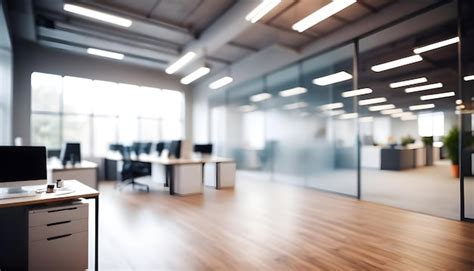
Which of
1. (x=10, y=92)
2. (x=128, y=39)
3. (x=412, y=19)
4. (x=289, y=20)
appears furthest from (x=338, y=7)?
(x=10, y=92)

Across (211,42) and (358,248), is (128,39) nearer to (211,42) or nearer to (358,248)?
(211,42)

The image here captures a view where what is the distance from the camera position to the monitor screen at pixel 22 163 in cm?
225

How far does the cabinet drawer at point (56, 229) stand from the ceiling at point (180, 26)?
4.58 meters

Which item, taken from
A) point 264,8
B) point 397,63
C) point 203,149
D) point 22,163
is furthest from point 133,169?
point 397,63

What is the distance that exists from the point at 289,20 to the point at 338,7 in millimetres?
2277

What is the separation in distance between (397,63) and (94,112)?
9.04 metres

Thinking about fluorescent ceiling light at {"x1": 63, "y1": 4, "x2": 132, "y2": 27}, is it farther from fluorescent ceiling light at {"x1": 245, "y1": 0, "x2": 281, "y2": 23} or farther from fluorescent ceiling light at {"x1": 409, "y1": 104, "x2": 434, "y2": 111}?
fluorescent ceiling light at {"x1": 409, "y1": 104, "x2": 434, "y2": 111}

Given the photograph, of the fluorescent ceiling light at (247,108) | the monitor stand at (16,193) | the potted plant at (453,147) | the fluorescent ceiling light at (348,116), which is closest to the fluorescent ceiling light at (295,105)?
the fluorescent ceiling light at (348,116)

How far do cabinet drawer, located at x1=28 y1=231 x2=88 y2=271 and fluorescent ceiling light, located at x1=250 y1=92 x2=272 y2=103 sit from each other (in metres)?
6.48

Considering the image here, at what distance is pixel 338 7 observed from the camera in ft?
→ 11.6

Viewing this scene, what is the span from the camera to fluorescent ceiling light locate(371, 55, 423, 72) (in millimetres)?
4377

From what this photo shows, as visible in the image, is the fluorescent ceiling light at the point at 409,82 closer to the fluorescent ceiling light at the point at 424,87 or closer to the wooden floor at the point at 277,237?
the fluorescent ceiling light at the point at 424,87

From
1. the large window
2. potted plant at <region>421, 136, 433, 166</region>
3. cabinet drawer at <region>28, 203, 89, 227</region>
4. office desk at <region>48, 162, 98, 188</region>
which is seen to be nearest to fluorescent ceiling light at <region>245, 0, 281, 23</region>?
potted plant at <region>421, 136, 433, 166</region>

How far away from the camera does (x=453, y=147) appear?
13.0 feet
